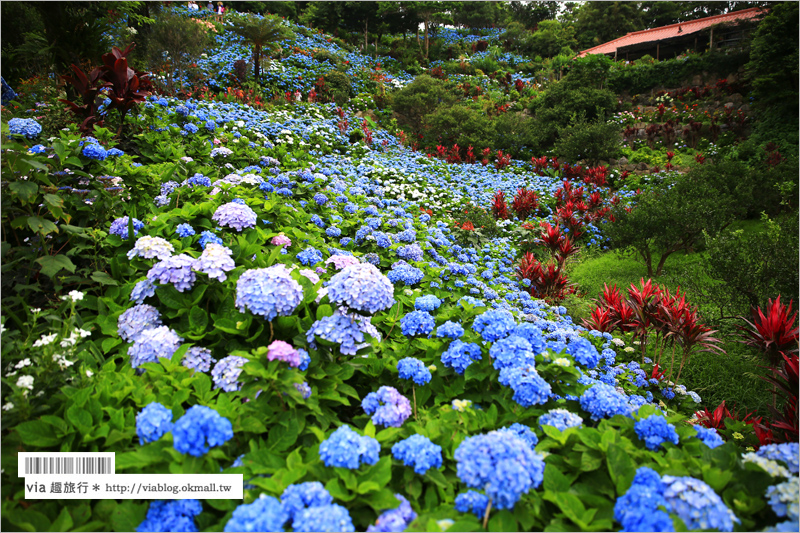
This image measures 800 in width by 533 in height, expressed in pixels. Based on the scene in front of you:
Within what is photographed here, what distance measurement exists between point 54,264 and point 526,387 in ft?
8.88

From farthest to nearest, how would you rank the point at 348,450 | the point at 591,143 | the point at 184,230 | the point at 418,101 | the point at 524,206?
the point at 418,101 < the point at 591,143 < the point at 524,206 < the point at 184,230 < the point at 348,450

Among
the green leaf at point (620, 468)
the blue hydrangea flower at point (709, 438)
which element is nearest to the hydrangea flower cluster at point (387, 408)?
the green leaf at point (620, 468)

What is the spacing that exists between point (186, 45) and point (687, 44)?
25247mm

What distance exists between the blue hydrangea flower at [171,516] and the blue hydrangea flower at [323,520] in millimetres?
426

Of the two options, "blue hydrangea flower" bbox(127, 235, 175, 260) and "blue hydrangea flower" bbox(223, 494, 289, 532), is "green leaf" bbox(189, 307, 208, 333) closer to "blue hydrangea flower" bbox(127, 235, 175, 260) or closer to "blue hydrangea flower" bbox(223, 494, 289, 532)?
"blue hydrangea flower" bbox(127, 235, 175, 260)

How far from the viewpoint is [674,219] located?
603 centimetres

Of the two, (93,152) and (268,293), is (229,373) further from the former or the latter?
(93,152)

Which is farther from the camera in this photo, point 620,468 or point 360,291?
point 360,291

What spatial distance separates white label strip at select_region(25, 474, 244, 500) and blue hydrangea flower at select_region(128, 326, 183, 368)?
1.84 feet

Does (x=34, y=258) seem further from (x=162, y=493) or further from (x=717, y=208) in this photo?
(x=717, y=208)

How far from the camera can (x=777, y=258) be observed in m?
4.25

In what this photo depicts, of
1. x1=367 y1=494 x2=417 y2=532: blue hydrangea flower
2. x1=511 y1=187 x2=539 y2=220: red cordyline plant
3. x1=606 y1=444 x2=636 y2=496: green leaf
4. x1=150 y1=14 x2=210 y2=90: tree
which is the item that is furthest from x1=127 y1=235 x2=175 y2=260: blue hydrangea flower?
x1=150 y1=14 x2=210 y2=90: tree

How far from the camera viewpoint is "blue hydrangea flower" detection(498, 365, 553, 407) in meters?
1.79

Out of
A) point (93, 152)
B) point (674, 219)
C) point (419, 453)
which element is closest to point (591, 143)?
point (674, 219)
